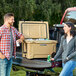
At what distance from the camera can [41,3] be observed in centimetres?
1652

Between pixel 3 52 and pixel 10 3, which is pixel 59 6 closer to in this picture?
pixel 10 3

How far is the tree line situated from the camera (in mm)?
14906

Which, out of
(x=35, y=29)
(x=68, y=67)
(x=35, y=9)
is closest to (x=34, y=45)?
(x=35, y=29)

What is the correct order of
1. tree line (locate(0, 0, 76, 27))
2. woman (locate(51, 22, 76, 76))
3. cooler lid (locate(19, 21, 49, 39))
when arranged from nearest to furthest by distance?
woman (locate(51, 22, 76, 76)) → cooler lid (locate(19, 21, 49, 39)) → tree line (locate(0, 0, 76, 27))

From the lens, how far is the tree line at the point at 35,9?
1491 cm

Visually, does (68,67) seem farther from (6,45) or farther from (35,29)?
(35,29)

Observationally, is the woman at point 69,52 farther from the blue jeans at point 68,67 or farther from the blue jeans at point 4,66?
the blue jeans at point 4,66

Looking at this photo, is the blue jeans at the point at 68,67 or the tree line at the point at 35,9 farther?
the tree line at the point at 35,9

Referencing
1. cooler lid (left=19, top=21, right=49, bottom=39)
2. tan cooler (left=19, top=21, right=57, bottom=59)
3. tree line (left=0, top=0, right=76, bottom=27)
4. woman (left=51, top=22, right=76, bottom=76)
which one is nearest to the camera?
woman (left=51, top=22, right=76, bottom=76)

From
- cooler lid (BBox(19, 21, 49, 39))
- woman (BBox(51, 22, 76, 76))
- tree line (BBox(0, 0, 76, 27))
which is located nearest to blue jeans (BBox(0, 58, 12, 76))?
woman (BBox(51, 22, 76, 76))

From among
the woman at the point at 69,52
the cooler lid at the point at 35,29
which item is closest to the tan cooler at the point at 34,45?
the cooler lid at the point at 35,29

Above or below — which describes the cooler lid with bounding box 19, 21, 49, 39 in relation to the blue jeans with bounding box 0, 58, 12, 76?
above

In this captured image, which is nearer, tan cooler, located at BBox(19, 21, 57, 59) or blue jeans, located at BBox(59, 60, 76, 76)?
blue jeans, located at BBox(59, 60, 76, 76)

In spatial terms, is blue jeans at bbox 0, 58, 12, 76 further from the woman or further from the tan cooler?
the tan cooler
